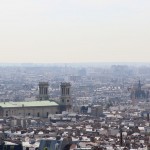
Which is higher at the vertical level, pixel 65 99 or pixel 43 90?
pixel 43 90

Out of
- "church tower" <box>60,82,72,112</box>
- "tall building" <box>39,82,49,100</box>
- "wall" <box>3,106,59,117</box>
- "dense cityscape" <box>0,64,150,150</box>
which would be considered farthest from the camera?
"tall building" <box>39,82,49,100</box>

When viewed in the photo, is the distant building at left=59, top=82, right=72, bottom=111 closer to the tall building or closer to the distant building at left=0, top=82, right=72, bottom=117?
the distant building at left=0, top=82, right=72, bottom=117

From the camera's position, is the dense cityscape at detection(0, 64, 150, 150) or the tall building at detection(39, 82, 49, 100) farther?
the tall building at detection(39, 82, 49, 100)

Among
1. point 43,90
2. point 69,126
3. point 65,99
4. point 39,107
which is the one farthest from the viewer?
point 43,90

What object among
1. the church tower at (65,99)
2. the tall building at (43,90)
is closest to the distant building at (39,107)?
the church tower at (65,99)

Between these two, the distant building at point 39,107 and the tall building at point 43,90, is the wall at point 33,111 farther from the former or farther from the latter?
the tall building at point 43,90

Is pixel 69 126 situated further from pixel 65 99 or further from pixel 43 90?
pixel 43 90

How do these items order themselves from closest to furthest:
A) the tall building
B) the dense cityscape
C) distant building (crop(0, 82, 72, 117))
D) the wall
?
the dense cityscape, distant building (crop(0, 82, 72, 117)), the wall, the tall building

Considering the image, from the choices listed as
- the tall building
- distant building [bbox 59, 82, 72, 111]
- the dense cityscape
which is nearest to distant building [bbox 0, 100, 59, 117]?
the dense cityscape

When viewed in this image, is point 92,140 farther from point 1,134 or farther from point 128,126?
point 128,126

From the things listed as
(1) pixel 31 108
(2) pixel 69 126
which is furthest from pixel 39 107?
(2) pixel 69 126

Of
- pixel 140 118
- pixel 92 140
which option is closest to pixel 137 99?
pixel 140 118

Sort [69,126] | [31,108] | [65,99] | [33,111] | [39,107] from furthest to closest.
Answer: [65,99] → [33,111] → [31,108] → [39,107] → [69,126]
